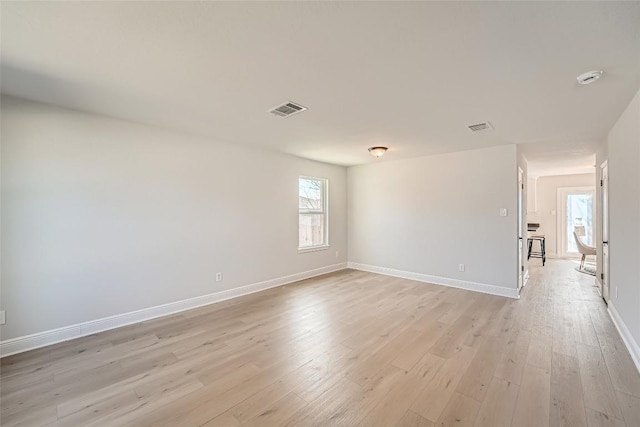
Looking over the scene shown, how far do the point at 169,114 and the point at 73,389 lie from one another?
2590mm

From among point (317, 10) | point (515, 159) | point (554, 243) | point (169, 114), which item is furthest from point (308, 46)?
point (554, 243)

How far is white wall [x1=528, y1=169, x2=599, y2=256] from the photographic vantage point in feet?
25.9

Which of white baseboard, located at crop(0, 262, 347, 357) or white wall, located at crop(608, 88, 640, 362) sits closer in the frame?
white wall, located at crop(608, 88, 640, 362)

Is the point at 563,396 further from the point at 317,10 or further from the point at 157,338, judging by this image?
the point at 157,338

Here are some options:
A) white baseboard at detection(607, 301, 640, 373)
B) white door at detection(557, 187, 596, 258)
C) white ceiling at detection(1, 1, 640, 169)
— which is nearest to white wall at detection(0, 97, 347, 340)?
white ceiling at detection(1, 1, 640, 169)

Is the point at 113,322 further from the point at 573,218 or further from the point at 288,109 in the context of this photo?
the point at 573,218

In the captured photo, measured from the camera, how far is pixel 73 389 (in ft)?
6.78

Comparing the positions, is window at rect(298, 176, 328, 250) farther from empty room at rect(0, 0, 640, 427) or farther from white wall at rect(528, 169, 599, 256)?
white wall at rect(528, 169, 599, 256)

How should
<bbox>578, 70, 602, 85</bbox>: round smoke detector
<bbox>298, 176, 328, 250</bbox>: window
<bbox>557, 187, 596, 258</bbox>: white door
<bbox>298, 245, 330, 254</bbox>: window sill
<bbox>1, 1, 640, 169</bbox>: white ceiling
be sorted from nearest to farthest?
<bbox>1, 1, 640, 169</bbox>: white ceiling < <bbox>578, 70, 602, 85</bbox>: round smoke detector < <bbox>298, 245, 330, 254</bbox>: window sill < <bbox>298, 176, 328, 250</bbox>: window < <bbox>557, 187, 596, 258</bbox>: white door

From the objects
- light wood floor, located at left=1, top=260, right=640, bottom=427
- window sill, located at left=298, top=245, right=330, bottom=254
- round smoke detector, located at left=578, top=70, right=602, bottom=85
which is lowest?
light wood floor, located at left=1, top=260, right=640, bottom=427

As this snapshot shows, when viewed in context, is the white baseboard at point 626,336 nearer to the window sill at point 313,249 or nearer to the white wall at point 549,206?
the window sill at point 313,249

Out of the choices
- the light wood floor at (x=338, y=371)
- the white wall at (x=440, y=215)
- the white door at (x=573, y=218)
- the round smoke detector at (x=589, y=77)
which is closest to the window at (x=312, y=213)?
the white wall at (x=440, y=215)

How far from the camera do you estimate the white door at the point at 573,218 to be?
7480 millimetres

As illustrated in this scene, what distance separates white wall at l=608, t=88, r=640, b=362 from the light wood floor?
302mm
